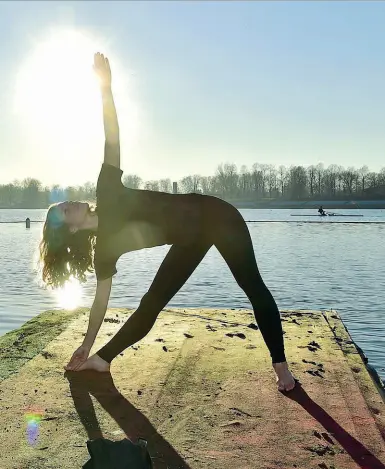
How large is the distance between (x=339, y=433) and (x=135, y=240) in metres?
1.86

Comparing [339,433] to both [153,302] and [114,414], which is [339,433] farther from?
[153,302]

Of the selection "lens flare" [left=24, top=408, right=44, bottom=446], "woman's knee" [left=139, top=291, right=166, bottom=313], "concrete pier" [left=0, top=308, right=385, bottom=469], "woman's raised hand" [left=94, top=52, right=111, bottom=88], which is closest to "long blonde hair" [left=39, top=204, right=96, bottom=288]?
"woman's knee" [left=139, top=291, right=166, bottom=313]

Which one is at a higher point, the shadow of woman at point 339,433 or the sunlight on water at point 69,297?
the shadow of woman at point 339,433

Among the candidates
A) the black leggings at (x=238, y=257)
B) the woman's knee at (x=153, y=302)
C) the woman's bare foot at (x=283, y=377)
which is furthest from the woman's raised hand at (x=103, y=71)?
the woman's bare foot at (x=283, y=377)

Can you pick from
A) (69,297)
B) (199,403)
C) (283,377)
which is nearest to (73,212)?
(199,403)

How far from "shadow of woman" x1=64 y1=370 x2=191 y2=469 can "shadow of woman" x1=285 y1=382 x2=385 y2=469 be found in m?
0.85

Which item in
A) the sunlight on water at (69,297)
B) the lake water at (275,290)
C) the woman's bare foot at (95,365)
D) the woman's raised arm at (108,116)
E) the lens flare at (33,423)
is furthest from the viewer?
the sunlight on water at (69,297)

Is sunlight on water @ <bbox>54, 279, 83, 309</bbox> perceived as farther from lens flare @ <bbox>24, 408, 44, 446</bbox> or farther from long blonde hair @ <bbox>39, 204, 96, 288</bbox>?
lens flare @ <bbox>24, 408, 44, 446</bbox>

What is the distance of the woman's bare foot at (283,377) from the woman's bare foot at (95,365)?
126cm

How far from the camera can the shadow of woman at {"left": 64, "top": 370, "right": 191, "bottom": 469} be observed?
9.61 ft

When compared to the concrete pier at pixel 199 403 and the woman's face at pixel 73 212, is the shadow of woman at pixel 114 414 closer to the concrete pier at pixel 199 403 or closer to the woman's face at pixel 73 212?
the concrete pier at pixel 199 403

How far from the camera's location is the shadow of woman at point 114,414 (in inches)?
115

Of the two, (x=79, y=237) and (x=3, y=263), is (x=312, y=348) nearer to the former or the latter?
(x=79, y=237)

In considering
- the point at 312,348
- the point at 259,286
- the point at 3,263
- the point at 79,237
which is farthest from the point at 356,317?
the point at 3,263
